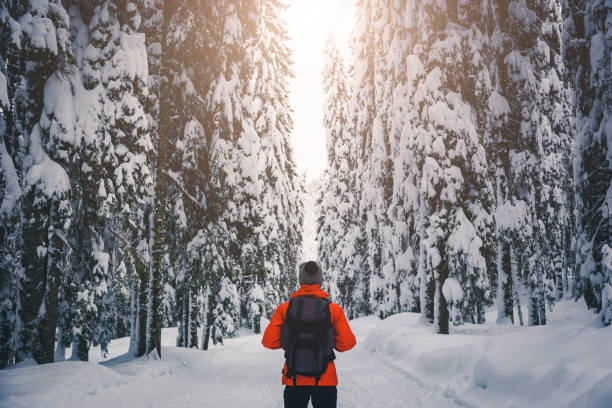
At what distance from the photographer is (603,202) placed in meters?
6.96

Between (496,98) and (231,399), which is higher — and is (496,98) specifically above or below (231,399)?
above

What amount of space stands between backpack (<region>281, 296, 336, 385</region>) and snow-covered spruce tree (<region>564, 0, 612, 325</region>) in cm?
546

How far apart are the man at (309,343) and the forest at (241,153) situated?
16.2ft

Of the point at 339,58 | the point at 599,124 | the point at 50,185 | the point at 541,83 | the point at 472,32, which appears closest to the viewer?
the point at 50,185

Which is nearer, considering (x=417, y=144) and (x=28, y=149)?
(x=28, y=149)

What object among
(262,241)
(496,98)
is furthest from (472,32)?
(262,241)

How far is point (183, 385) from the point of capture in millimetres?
8773

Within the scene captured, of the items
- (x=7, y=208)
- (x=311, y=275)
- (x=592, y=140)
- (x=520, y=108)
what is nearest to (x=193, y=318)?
(x=7, y=208)

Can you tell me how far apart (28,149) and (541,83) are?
1651 cm

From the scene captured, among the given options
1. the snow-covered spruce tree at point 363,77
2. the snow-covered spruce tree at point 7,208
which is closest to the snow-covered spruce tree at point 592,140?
the snow-covered spruce tree at point 7,208

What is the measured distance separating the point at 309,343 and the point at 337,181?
2683 centimetres

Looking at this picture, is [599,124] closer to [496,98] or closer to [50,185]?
[496,98]

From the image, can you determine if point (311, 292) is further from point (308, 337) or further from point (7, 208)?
point (7, 208)

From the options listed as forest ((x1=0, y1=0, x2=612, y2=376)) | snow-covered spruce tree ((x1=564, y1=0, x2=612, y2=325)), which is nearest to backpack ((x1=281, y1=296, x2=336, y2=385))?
forest ((x1=0, y1=0, x2=612, y2=376))
